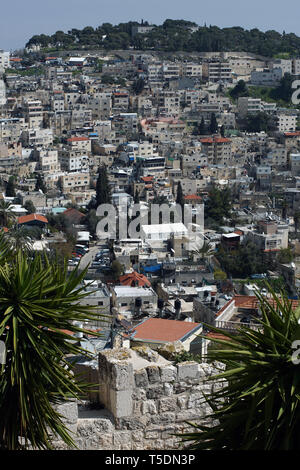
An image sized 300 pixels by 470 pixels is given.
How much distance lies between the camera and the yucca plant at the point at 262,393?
177 inches

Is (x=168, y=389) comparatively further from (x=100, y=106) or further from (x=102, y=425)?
(x=100, y=106)

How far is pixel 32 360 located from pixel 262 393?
4.81 feet

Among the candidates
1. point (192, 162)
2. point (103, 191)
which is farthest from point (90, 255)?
point (192, 162)

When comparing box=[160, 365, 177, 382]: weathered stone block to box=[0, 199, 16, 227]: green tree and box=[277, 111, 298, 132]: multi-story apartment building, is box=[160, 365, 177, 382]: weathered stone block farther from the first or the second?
box=[277, 111, 298, 132]: multi-story apartment building

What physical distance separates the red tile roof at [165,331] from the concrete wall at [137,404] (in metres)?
6.00

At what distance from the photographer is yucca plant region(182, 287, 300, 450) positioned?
14.8ft

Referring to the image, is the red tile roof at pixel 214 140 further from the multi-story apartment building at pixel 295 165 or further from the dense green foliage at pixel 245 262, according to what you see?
the dense green foliage at pixel 245 262

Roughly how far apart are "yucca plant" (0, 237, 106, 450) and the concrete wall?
0.60ft

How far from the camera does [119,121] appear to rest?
216 ft

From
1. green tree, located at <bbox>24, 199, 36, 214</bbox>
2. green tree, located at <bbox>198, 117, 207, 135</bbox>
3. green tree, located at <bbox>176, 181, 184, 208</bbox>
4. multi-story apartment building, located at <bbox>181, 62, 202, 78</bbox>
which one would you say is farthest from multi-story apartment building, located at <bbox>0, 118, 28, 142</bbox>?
multi-story apartment building, located at <bbox>181, 62, 202, 78</bbox>

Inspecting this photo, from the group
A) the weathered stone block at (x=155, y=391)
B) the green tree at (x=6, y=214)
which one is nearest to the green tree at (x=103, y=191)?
the green tree at (x=6, y=214)

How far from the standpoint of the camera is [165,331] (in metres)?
12.7

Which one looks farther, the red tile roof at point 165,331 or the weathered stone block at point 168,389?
the red tile roof at point 165,331
